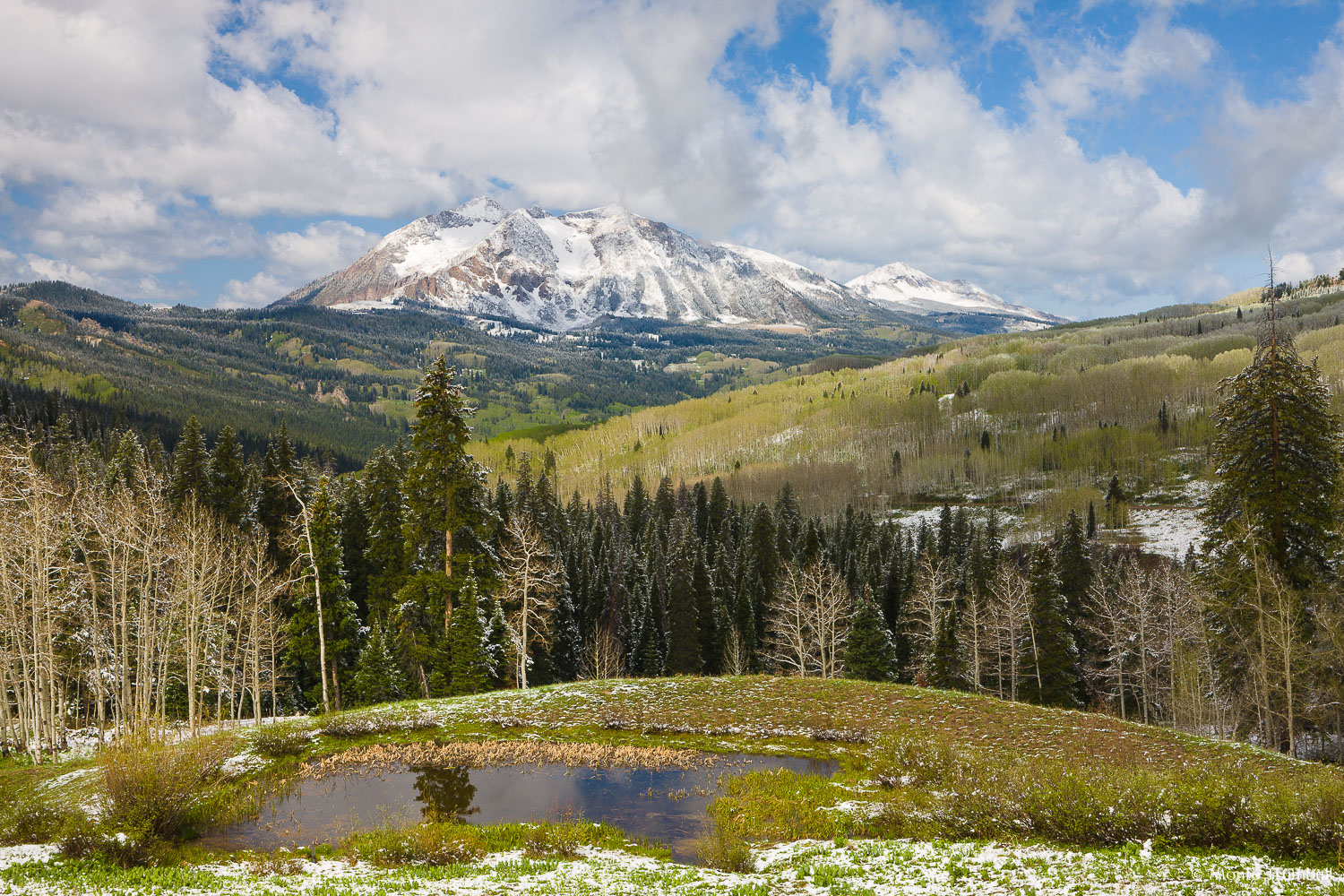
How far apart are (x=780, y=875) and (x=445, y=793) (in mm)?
13018

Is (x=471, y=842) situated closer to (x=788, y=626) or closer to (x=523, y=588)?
(x=523, y=588)

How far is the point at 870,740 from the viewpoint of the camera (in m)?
26.8

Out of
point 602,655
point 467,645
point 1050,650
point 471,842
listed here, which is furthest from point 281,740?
point 1050,650

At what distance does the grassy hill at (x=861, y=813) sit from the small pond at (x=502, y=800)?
96cm

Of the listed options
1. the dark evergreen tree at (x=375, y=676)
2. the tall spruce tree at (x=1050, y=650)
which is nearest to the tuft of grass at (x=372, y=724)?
the dark evergreen tree at (x=375, y=676)

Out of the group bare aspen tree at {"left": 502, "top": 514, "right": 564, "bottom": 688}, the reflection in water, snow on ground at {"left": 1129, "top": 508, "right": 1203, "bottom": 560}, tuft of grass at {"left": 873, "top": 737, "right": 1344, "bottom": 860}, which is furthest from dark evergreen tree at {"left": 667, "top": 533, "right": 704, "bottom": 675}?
snow on ground at {"left": 1129, "top": 508, "right": 1203, "bottom": 560}

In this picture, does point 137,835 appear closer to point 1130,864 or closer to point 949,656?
point 1130,864

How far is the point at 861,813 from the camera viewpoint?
63.5ft

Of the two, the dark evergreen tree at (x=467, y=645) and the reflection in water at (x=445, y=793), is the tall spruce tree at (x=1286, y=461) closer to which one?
the reflection in water at (x=445, y=793)

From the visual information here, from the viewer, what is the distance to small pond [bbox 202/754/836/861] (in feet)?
65.3

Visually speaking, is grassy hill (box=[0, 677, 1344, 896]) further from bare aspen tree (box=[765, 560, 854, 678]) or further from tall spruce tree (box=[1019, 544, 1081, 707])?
tall spruce tree (box=[1019, 544, 1081, 707])

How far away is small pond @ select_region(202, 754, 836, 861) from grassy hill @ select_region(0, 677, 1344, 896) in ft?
3.16

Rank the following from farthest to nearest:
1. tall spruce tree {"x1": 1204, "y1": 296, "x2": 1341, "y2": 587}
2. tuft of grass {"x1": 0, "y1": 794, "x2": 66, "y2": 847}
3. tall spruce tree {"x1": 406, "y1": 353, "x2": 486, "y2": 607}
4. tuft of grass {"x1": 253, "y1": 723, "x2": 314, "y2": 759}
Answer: tall spruce tree {"x1": 406, "y1": 353, "x2": 486, "y2": 607}
tall spruce tree {"x1": 1204, "y1": 296, "x2": 1341, "y2": 587}
tuft of grass {"x1": 253, "y1": 723, "x2": 314, "y2": 759}
tuft of grass {"x1": 0, "y1": 794, "x2": 66, "y2": 847}

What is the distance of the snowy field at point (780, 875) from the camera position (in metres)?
12.4
